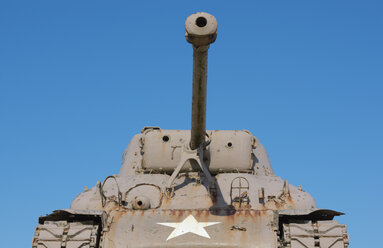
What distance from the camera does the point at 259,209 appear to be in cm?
1251

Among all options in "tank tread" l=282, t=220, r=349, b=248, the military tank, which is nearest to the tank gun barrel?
the military tank

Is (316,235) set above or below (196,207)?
below

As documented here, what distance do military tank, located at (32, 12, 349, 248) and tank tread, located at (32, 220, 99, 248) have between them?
0.7 inches

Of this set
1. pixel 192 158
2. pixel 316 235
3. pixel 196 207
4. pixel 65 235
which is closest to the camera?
pixel 316 235

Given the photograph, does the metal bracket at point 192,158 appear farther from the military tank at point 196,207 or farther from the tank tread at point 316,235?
the tank tread at point 316,235

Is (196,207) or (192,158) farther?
(192,158)

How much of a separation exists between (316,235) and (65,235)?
14.4ft

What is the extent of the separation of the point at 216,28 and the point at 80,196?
4.87 m

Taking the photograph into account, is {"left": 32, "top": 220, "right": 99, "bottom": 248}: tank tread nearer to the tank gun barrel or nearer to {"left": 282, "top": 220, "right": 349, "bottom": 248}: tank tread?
the tank gun barrel

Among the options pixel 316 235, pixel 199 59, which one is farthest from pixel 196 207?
pixel 199 59

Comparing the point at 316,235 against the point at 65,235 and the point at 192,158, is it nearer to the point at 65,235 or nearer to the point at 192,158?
the point at 192,158

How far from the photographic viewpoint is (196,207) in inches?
500

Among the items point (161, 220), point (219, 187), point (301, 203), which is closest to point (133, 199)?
point (161, 220)

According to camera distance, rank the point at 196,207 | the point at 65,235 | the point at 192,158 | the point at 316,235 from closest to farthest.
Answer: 1. the point at 316,235
2. the point at 65,235
3. the point at 196,207
4. the point at 192,158
